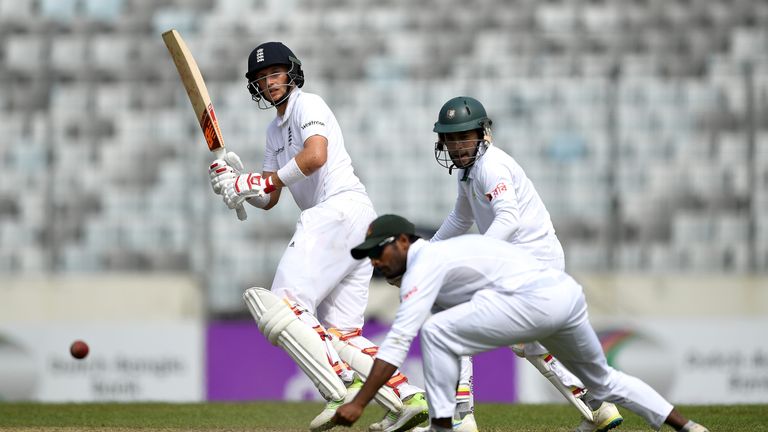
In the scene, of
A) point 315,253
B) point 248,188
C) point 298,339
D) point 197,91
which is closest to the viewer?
point 298,339

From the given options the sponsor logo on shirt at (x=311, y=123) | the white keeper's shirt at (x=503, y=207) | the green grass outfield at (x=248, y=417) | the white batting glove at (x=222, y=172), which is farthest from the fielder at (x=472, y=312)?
the green grass outfield at (x=248, y=417)

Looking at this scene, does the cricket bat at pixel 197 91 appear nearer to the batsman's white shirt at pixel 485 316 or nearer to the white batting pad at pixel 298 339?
the white batting pad at pixel 298 339

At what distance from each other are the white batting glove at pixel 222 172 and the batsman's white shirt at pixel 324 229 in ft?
0.77

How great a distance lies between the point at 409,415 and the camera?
225 inches

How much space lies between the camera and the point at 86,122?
44.2 feet

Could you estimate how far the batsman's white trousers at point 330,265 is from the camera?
5.75 m

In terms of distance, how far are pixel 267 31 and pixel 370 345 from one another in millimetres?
9041

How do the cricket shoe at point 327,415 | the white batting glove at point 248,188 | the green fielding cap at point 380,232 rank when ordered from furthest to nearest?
1. the white batting glove at point 248,188
2. the cricket shoe at point 327,415
3. the green fielding cap at point 380,232

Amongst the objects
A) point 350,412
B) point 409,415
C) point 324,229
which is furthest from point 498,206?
point 350,412

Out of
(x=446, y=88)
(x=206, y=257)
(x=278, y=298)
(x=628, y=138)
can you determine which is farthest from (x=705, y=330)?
(x=278, y=298)

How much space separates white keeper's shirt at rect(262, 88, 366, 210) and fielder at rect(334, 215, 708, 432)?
3.42 ft

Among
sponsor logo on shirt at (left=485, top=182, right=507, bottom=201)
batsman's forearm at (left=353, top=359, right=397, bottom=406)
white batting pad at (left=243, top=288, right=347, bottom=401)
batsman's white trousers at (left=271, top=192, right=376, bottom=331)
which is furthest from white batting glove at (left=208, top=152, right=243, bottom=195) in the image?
batsman's forearm at (left=353, top=359, right=397, bottom=406)

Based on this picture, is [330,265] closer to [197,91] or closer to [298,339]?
[298,339]

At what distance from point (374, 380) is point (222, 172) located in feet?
5.52
